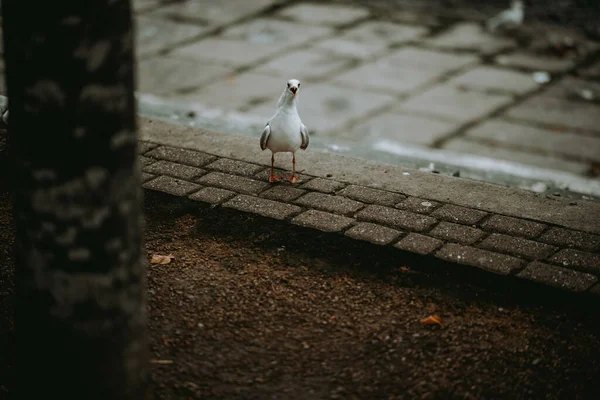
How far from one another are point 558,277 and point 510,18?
551cm

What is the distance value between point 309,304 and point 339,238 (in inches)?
16.5

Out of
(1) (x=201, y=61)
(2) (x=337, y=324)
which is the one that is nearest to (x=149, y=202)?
(2) (x=337, y=324)

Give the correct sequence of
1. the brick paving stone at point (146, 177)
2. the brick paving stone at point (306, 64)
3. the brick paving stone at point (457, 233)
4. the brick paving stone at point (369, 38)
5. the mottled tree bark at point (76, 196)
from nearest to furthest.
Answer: the mottled tree bark at point (76, 196) < the brick paving stone at point (457, 233) < the brick paving stone at point (146, 177) < the brick paving stone at point (306, 64) < the brick paving stone at point (369, 38)

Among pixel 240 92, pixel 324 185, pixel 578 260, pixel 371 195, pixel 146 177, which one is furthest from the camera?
pixel 240 92

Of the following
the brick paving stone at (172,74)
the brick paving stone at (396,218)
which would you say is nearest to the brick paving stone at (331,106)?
the brick paving stone at (172,74)

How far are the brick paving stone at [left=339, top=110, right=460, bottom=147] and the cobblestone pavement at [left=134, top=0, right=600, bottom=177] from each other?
1 centimetres

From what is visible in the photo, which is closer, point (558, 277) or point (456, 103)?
point (558, 277)

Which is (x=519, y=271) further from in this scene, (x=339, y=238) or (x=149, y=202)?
(x=149, y=202)

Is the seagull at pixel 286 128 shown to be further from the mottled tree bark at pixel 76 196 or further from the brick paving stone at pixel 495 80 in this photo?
the brick paving stone at pixel 495 80

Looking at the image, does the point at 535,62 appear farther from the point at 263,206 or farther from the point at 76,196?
the point at 76,196

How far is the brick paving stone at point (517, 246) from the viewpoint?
3197 millimetres

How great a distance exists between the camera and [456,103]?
6.03 m

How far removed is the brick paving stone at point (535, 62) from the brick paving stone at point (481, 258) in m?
3.93

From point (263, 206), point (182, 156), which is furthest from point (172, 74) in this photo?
point (263, 206)
